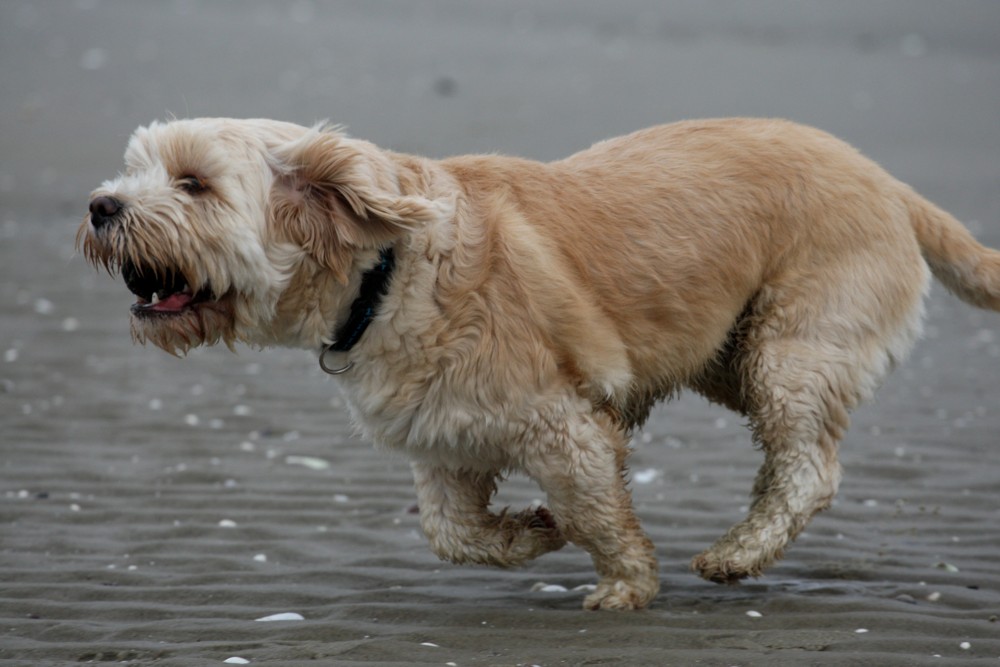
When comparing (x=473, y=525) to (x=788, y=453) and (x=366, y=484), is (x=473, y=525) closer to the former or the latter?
(x=788, y=453)

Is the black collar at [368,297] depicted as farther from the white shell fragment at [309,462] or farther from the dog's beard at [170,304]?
the white shell fragment at [309,462]

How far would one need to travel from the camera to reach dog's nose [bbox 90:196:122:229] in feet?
14.5

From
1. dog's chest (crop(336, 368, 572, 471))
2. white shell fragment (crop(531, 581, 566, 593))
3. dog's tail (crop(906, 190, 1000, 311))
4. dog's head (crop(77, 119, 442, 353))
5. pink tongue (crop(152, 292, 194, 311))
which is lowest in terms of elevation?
white shell fragment (crop(531, 581, 566, 593))

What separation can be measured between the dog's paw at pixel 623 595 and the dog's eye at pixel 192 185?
205 centimetres

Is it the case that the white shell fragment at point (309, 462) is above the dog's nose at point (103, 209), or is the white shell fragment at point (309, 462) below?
below

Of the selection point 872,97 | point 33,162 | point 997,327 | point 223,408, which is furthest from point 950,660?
point 872,97

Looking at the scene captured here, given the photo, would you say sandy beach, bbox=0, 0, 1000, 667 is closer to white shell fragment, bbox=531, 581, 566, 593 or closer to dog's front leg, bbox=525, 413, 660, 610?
white shell fragment, bbox=531, 581, 566, 593

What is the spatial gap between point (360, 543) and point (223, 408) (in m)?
2.18

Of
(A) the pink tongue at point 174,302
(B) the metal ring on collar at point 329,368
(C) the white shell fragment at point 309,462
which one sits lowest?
(C) the white shell fragment at point 309,462

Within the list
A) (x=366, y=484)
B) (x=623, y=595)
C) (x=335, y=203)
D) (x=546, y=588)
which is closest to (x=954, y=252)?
(x=623, y=595)

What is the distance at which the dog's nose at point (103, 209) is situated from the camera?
4.42 m

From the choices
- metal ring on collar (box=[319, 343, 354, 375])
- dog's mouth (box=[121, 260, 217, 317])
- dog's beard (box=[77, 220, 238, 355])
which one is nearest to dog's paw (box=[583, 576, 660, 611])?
metal ring on collar (box=[319, 343, 354, 375])

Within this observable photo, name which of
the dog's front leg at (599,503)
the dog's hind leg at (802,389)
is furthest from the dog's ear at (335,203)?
the dog's hind leg at (802,389)

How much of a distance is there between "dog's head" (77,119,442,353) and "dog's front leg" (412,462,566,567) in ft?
2.80
